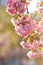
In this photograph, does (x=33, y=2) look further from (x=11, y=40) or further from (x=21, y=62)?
(x=21, y=62)

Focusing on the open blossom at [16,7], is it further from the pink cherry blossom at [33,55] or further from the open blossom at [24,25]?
the pink cherry blossom at [33,55]

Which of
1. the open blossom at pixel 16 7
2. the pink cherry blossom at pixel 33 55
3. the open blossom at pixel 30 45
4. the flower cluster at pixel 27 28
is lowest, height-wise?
→ the pink cherry blossom at pixel 33 55

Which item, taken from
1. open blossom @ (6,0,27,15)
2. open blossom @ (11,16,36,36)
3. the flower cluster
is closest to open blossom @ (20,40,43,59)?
the flower cluster

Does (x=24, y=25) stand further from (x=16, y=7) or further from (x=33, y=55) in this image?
(x=33, y=55)

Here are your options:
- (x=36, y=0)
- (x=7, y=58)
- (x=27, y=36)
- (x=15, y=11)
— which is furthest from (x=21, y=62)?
(x=36, y=0)

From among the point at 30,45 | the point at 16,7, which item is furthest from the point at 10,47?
the point at 16,7

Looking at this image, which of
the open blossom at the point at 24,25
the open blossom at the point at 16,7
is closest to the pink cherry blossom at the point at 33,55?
the open blossom at the point at 24,25

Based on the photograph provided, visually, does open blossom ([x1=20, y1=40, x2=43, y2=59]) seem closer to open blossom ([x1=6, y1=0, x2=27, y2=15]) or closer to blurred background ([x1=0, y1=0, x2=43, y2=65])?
blurred background ([x1=0, y1=0, x2=43, y2=65])
